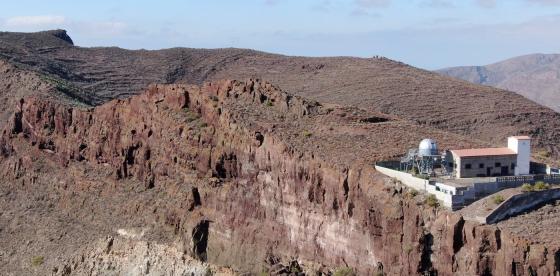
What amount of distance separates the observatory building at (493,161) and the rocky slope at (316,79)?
31321mm

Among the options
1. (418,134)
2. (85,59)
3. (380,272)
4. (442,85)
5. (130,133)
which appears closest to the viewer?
(380,272)

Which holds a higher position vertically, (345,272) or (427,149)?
(427,149)

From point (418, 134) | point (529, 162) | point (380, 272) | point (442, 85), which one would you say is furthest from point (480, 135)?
point (380, 272)

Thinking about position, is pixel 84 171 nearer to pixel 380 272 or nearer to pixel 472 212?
pixel 380 272

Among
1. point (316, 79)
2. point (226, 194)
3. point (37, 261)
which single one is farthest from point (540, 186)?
point (316, 79)

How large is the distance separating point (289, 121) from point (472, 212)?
653 inches

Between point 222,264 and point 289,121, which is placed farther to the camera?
point 289,121

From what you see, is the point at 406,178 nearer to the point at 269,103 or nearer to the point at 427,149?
the point at 427,149

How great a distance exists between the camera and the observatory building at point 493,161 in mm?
36500

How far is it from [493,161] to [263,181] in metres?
11.5

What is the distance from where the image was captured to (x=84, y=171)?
53.7 metres

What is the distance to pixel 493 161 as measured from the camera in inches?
1449

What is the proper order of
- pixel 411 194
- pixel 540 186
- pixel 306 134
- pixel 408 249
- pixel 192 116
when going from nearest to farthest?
pixel 408 249
pixel 540 186
pixel 411 194
pixel 306 134
pixel 192 116

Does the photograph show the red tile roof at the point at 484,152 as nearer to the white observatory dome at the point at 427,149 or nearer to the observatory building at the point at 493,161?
the observatory building at the point at 493,161
